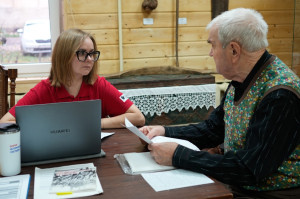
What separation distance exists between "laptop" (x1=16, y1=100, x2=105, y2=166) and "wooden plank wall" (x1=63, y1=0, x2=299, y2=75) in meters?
2.33

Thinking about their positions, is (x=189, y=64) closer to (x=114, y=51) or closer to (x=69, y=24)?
(x=114, y=51)

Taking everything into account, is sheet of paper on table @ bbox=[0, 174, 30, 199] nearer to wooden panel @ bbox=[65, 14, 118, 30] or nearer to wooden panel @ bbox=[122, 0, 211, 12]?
wooden panel @ bbox=[65, 14, 118, 30]

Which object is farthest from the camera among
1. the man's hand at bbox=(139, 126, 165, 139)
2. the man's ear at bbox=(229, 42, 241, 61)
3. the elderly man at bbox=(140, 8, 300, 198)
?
the man's hand at bbox=(139, 126, 165, 139)

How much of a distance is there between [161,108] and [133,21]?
104 cm

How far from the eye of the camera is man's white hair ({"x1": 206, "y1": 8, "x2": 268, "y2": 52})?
1195 millimetres

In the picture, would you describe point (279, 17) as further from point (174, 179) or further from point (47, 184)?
point (47, 184)

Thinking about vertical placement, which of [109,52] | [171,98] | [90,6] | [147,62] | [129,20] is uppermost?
[90,6]

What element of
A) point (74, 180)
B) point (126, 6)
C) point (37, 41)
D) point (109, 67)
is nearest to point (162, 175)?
point (74, 180)

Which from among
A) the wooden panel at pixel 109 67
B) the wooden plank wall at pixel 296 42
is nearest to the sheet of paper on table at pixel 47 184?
the wooden panel at pixel 109 67

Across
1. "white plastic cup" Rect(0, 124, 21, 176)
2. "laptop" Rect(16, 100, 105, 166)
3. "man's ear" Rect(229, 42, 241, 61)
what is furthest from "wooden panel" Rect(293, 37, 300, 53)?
"white plastic cup" Rect(0, 124, 21, 176)

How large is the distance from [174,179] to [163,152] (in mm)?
138

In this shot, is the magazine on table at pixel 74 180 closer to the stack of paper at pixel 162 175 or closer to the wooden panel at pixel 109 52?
the stack of paper at pixel 162 175

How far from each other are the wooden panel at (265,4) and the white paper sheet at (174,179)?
3104mm

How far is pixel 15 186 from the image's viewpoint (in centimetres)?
102
